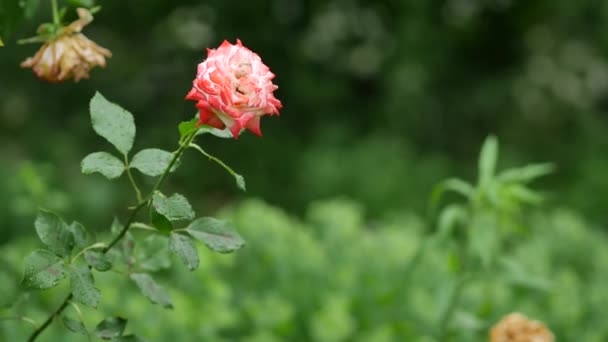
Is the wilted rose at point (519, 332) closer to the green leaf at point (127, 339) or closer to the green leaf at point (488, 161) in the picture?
the green leaf at point (488, 161)

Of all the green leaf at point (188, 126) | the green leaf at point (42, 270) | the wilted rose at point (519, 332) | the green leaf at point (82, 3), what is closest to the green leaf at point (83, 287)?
the green leaf at point (42, 270)

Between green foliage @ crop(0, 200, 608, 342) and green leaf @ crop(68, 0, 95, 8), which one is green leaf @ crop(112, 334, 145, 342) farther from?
green foliage @ crop(0, 200, 608, 342)

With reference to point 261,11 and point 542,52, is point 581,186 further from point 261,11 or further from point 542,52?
point 261,11

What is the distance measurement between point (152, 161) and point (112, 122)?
0.10 meters

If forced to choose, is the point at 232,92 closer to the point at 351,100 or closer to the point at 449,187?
the point at 449,187

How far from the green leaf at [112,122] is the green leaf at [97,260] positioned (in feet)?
0.53

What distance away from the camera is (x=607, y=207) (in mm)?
6453

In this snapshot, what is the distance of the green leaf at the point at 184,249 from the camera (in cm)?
126

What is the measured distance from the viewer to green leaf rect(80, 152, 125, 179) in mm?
1204

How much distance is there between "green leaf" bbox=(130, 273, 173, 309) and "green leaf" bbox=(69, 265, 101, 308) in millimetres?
172

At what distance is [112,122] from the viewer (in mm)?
1314

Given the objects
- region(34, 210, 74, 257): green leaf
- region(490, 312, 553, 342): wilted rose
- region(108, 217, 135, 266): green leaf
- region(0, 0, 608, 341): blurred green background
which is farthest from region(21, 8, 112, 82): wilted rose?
region(0, 0, 608, 341): blurred green background

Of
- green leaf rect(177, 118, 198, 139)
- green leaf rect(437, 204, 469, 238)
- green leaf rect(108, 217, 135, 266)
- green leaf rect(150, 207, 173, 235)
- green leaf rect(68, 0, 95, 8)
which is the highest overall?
green leaf rect(437, 204, 469, 238)

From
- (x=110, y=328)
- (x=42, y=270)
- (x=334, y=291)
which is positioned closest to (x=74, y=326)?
(x=110, y=328)
